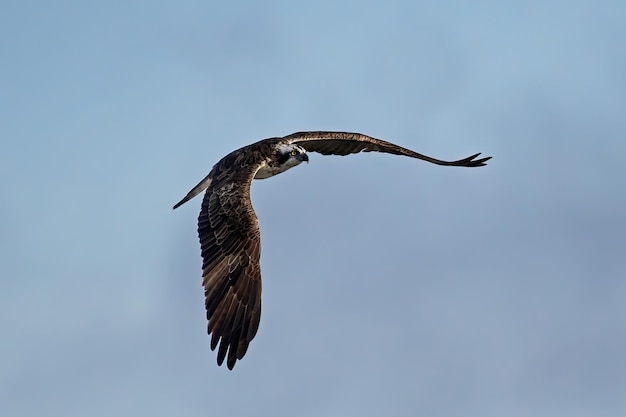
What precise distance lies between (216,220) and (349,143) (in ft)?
18.0

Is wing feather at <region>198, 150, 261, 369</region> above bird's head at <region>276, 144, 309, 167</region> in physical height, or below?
below

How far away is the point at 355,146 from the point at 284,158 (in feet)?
10.1

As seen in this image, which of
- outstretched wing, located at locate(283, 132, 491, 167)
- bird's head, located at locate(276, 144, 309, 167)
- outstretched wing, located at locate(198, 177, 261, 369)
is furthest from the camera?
outstretched wing, located at locate(283, 132, 491, 167)

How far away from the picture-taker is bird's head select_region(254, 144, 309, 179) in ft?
78.5

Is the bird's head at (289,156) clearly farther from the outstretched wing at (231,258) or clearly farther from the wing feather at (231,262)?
the wing feather at (231,262)

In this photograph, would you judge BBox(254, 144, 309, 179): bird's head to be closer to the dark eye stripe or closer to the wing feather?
the dark eye stripe

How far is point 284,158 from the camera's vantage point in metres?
24.0

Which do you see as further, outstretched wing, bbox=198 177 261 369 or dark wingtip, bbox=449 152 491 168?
dark wingtip, bbox=449 152 491 168

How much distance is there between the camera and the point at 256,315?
20594 millimetres

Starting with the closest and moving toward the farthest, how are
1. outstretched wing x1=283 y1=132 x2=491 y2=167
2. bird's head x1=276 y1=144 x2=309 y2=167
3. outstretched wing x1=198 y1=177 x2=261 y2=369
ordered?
outstretched wing x1=198 y1=177 x2=261 y2=369, bird's head x1=276 y1=144 x2=309 y2=167, outstretched wing x1=283 y1=132 x2=491 y2=167

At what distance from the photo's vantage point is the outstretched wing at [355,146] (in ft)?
86.2

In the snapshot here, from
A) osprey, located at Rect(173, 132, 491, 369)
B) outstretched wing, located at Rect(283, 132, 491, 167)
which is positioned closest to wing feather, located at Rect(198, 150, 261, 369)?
osprey, located at Rect(173, 132, 491, 369)

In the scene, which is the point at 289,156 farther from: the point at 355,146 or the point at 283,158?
the point at 355,146

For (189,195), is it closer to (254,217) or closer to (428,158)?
(254,217)
